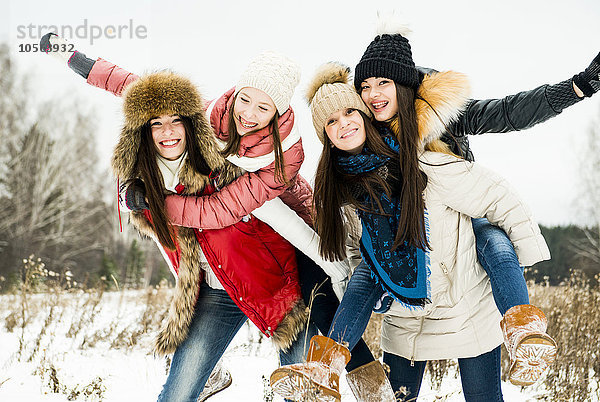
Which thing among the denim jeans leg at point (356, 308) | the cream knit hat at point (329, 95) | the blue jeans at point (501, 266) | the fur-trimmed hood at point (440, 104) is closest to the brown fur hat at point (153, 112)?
the cream knit hat at point (329, 95)

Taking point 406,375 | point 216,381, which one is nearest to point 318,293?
point 406,375

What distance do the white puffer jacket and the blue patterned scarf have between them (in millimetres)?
68

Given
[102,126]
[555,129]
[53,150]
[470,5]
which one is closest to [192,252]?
[53,150]

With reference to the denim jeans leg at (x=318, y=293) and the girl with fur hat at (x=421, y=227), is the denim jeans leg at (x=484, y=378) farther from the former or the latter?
the denim jeans leg at (x=318, y=293)

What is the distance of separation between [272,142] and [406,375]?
1.45 meters

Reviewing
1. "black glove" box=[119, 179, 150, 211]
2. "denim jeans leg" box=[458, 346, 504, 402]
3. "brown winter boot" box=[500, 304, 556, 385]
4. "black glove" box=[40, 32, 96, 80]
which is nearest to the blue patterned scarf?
"denim jeans leg" box=[458, 346, 504, 402]

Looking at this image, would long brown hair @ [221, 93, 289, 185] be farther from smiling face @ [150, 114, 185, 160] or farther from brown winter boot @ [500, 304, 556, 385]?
brown winter boot @ [500, 304, 556, 385]

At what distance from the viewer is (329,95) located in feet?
8.44

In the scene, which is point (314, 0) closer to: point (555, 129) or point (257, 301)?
point (555, 129)

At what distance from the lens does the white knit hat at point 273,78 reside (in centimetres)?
274

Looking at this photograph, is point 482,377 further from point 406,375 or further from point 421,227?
point 421,227

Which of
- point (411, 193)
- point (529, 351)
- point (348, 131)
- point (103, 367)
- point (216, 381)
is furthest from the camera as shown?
point (103, 367)

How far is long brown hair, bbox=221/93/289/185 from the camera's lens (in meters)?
2.56

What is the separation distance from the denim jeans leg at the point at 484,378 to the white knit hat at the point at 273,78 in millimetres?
1682
